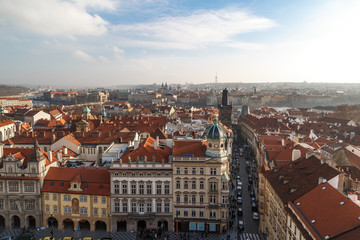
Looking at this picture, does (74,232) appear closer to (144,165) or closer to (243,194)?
(144,165)

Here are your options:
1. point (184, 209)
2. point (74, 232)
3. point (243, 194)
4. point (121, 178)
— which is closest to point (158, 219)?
point (184, 209)

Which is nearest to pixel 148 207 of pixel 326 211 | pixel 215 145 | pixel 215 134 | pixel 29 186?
pixel 215 145

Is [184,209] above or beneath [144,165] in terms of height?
beneath

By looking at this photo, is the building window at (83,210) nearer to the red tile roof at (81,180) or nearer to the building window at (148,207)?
the red tile roof at (81,180)

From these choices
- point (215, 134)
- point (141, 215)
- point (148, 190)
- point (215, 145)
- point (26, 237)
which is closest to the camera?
point (26, 237)

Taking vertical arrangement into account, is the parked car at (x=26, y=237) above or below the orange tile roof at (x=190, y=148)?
below

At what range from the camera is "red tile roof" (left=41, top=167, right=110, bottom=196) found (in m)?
48.7

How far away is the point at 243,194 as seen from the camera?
64.4 meters

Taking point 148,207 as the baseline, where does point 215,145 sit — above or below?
above

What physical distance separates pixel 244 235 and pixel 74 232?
2442 cm

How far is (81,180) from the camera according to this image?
161 feet

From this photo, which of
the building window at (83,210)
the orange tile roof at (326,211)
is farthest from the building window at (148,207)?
the orange tile roof at (326,211)

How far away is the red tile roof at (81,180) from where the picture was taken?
1918 inches

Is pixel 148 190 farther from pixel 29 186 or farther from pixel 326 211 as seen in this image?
pixel 326 211
